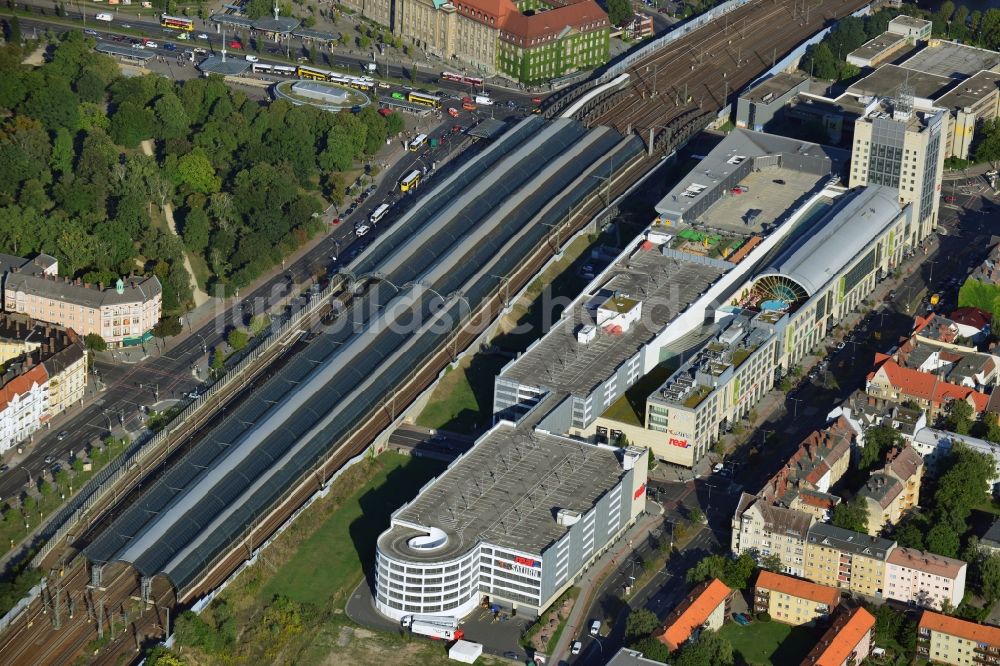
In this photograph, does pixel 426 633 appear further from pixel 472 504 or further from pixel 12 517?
pixel 12 517

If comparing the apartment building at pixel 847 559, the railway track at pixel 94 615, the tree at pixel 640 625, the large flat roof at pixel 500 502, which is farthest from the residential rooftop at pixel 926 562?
the railway track at pixel 94 615

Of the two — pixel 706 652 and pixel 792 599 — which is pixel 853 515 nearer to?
pixel 792 599

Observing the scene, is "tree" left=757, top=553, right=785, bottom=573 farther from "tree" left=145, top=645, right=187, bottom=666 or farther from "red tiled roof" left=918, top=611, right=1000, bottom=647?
"tree" left=145, top=645, right=187, bottom=666

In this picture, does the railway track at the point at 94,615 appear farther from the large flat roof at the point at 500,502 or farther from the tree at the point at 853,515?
the tree at the point at 853,515

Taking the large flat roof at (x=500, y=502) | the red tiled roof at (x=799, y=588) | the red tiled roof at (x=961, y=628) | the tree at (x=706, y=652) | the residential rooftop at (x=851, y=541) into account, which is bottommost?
the tree at (x=706, y=652)

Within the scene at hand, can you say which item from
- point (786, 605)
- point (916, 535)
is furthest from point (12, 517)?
point (916, 535)

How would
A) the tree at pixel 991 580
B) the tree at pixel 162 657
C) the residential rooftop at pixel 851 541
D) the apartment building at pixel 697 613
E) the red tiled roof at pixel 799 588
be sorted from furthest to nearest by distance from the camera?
the residential rooftop at pixel 851 541
the tree at pixel 991 580
the red tiled roof at pixel 799 588
the apartment building at pixel 697 613
the tree at pixel 162 657
